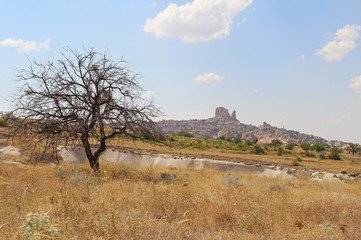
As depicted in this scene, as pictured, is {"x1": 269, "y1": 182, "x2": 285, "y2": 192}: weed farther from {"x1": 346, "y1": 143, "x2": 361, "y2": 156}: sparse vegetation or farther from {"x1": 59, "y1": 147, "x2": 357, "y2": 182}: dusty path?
{"x1": 346, "y1": 143, "x2": 361, "y2": 156}: sparse vegetation

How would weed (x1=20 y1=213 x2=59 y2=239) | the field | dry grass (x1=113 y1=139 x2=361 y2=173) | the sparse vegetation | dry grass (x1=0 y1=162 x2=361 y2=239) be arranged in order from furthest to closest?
the sparse vegetation, dry grass (x1=113 y1=139 x2=361 y2=173), dry grass (x1=0 y1=162 x2=361 y2=239), the field, weed (x1=20 y1=213 x2=59 y2=239)

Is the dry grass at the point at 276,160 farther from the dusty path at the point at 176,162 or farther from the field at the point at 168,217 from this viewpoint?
the field at the point at 168,217

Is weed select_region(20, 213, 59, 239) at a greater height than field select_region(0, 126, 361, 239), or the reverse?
weed select_region(20, 213, 59, 239)

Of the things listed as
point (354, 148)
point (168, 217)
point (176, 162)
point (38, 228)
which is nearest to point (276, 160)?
point (176, 162)

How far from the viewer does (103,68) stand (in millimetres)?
12414

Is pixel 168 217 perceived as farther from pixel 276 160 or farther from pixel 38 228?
pixel 276 160

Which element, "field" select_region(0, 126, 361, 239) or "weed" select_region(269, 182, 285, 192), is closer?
"field" select_region(0, 126, 361, 239)

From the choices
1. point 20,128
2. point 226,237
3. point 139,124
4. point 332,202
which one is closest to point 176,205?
point 226,237

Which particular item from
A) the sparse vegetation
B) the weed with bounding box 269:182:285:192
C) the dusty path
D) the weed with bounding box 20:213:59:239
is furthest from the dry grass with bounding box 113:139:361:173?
the weed with bounding box 20:213:59:239

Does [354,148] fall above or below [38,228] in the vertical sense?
above

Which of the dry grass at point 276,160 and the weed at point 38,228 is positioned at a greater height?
the weed at point 38,228

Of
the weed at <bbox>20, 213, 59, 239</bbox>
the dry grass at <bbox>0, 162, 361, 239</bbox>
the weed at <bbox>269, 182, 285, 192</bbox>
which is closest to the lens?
the weed at <bbox>20, 213, 59, 239</bbox>

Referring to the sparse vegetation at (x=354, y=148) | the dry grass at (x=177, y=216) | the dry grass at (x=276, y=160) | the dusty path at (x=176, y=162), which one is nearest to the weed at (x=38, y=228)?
the dry grass at (x=177, y=216)

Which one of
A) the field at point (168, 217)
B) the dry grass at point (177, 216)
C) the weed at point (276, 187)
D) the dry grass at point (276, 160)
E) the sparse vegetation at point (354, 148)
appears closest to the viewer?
the field at point (168, 217)
